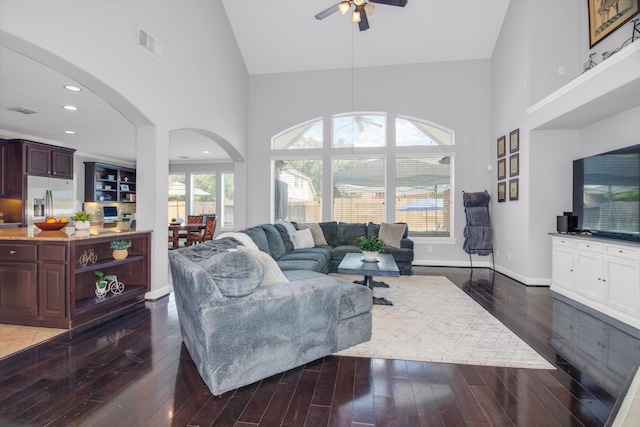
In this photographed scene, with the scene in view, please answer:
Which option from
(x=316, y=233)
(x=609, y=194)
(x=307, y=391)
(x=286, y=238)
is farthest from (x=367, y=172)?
(x=307, y=391)

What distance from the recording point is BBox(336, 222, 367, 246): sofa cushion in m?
6.34

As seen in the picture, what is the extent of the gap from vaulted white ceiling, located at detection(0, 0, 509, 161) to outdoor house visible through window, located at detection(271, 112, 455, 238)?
1297 millimetres

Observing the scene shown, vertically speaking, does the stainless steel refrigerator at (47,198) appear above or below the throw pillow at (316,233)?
above

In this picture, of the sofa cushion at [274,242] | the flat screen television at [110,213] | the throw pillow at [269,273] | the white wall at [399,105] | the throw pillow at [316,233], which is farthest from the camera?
the flat screen television at [110,213]

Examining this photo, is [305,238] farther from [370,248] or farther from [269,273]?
[269,273]

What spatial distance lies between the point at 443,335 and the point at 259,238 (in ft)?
8.49

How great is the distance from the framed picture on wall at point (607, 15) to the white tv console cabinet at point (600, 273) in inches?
102

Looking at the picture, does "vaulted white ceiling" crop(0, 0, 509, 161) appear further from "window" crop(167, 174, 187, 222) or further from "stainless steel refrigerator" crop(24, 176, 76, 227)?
"window" crop(167, 174, 187, 222)

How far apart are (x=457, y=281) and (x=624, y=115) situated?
305 cm

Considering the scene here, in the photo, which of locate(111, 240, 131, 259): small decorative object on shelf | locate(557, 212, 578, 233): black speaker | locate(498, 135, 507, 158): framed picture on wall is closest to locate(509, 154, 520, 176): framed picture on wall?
locate(498, 135, 507, 158): framed picture on wall

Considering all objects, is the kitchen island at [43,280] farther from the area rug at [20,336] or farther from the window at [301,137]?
the window at [301,137]

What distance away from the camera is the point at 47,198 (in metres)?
6.97

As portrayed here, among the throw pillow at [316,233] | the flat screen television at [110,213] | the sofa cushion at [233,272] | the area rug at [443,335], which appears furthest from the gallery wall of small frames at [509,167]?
the flat screen television at [110,213]

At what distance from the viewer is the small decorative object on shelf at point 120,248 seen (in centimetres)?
366
